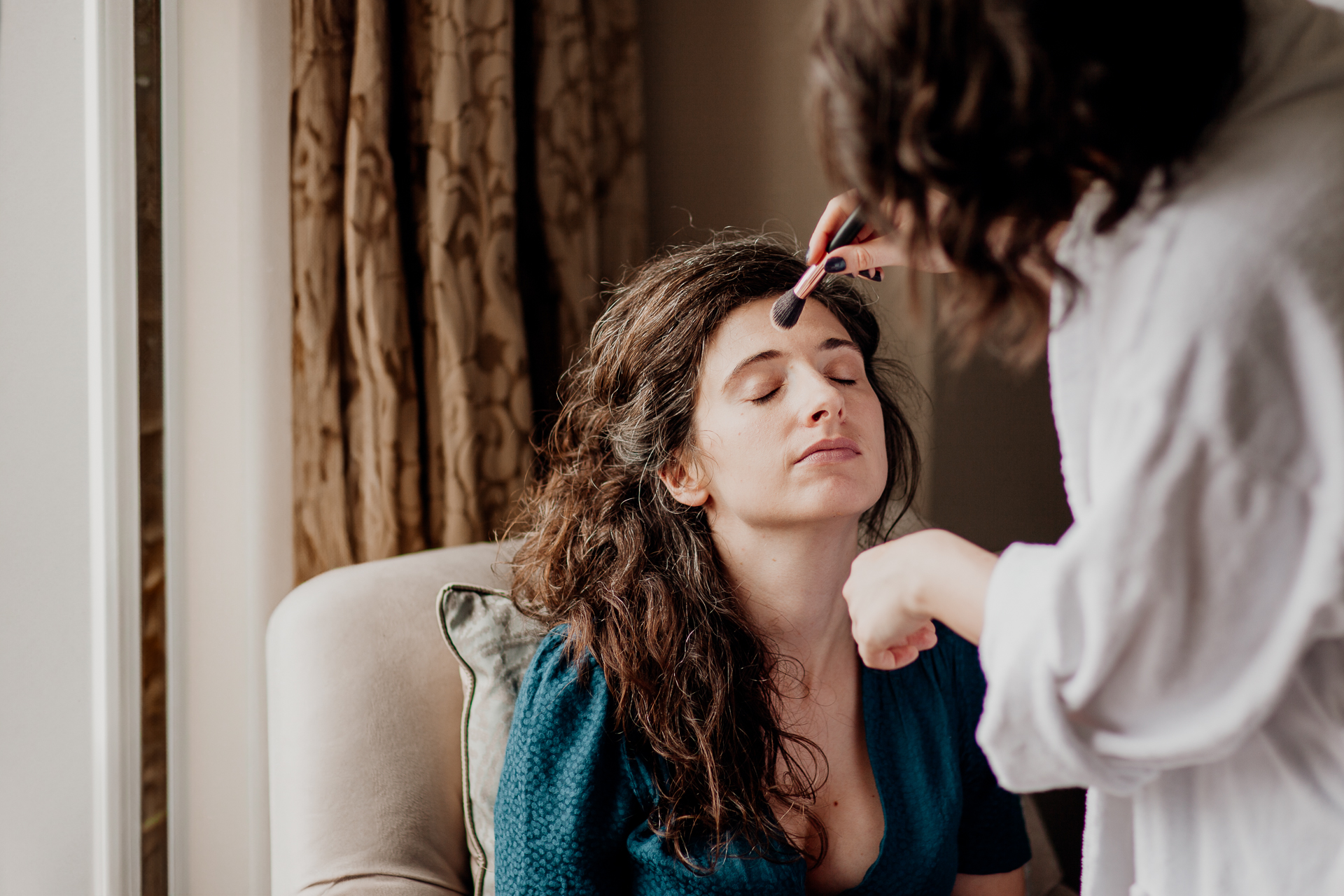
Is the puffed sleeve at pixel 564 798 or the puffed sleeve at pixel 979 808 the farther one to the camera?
the puffed sleeve at pixel 979 808

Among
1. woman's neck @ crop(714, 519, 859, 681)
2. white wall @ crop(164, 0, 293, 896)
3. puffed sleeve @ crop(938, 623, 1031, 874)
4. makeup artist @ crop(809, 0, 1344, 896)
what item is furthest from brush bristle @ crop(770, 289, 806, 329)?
white wall @ crop(164, 0, 293, 896)

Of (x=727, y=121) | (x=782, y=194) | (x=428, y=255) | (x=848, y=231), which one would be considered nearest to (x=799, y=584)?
(x=848, y=231)

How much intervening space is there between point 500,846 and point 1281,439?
2.91 feet

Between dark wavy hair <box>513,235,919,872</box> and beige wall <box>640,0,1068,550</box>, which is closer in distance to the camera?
dark wavy hair <box>513,235,919,872</box>

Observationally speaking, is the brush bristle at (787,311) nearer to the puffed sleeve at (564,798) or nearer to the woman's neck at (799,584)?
the woman's neck at (799,584)

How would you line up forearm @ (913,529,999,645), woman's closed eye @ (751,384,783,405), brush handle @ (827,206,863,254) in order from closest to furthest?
forearm @ (913,529,999,645) < brush handle @ (827,206,863,254) < woman's closed eye @ (751,384,783,405)

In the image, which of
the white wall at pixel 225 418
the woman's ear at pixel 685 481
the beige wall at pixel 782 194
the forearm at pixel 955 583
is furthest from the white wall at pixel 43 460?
the beige wall at pixel 782 194

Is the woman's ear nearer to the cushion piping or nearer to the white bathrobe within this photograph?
the cushion piping

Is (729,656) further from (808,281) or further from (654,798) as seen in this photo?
(808,281)

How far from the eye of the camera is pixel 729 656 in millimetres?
1121

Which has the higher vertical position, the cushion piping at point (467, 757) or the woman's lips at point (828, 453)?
the woman's lips at point (828, 453)

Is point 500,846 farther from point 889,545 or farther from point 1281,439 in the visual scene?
point 1281,439

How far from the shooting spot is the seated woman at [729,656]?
104cm

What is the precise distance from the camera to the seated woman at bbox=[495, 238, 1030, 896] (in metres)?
1.04
